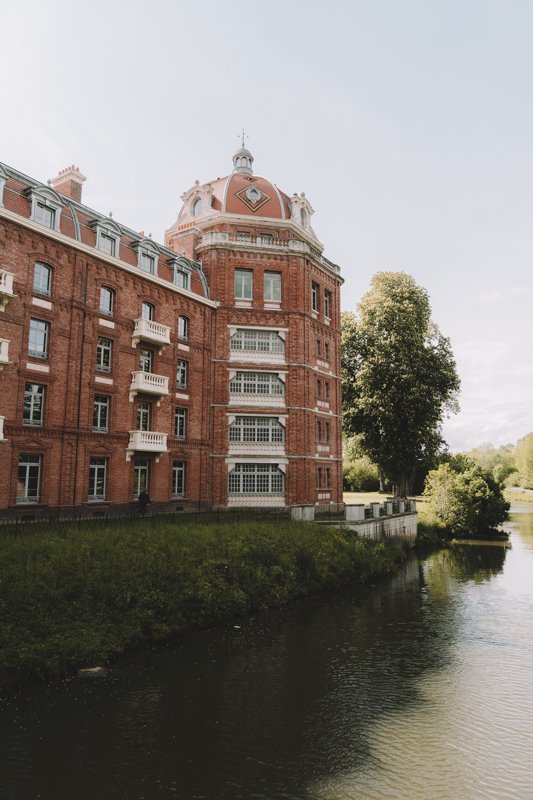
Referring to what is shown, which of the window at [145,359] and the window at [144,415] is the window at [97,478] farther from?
the window at [145,359]

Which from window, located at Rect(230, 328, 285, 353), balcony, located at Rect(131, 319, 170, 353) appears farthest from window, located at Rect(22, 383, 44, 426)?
window, located at Rect(230, 328, 285, 353)

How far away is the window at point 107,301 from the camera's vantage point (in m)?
27.8

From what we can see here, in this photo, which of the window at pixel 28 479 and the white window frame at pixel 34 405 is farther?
the white window frame at pixel 34 405

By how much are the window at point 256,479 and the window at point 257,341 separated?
7341 mm

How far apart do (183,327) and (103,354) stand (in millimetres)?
6220

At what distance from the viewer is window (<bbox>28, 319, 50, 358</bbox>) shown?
2453 cm

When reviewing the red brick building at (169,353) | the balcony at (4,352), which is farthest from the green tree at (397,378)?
the balcony at (4,352)

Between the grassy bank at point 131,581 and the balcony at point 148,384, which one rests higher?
the balcony at point 148,384

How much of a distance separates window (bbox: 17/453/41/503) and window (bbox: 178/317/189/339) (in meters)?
11.5

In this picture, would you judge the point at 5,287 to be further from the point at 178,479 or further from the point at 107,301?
the point at 178,479

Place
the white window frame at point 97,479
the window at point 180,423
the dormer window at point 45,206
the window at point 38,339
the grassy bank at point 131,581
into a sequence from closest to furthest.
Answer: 1. the grassy bank at point 131,581
2. the window at point 38,339
3. the dormer window at point 45,206
4. the white window frame at point 97,479
5. the window at point 180,423

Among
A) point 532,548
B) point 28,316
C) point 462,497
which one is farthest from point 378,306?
point 28,316

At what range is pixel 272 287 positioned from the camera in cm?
3519

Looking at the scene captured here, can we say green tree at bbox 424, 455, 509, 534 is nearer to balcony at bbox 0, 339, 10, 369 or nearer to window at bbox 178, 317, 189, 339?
window at bbox 178, 317, 189, 339
